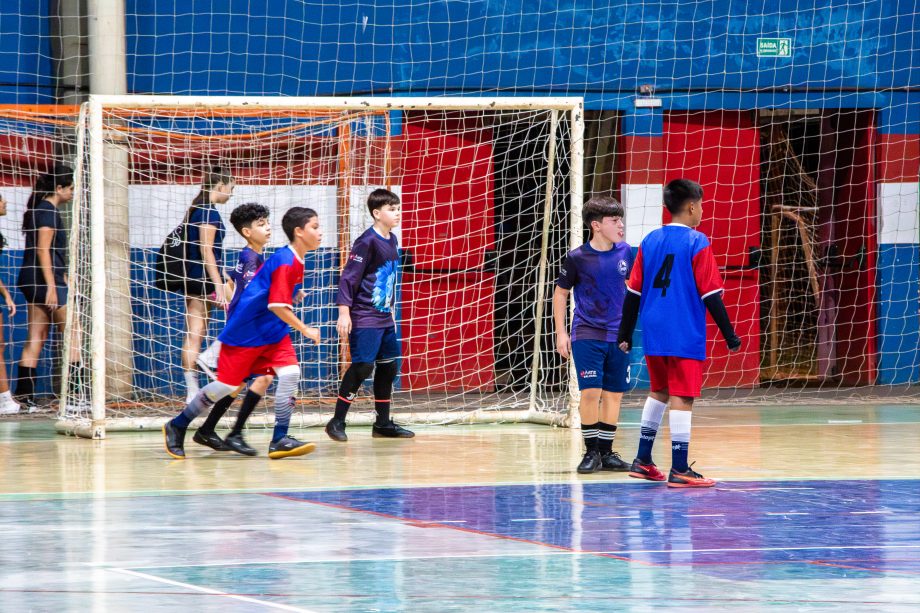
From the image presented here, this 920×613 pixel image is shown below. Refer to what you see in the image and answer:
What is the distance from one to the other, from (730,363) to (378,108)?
18.2 ft

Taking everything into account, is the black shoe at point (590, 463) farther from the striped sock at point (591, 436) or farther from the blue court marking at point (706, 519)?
the blue court marking at point (706, 519)

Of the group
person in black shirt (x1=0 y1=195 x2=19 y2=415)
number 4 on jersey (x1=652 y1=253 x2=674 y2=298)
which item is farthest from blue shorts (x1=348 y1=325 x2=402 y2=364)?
person in black shirt (x1=0 y1=195 x2=19 y2=415)

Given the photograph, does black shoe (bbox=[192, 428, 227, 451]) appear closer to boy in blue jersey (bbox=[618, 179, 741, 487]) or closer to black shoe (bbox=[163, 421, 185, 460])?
black shoe (bbox=[163, 421, 185, 460])

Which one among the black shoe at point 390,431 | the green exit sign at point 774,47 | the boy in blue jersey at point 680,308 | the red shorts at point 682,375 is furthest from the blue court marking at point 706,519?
the green exit sign at point 774,47

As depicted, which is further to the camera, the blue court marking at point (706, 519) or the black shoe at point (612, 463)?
the black shoe at point (612, 463)

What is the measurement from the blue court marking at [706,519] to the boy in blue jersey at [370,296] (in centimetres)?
264

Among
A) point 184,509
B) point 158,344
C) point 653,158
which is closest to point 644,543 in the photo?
point 184,509

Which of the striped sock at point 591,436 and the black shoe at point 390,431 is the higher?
the striped sock at point 591,436

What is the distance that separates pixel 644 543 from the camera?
19.7 feet

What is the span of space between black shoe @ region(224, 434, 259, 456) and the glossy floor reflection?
10cm

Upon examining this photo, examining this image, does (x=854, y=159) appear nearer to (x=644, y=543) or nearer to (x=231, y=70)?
(x=231, y=70)

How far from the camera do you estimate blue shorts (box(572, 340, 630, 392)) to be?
8.68 metres

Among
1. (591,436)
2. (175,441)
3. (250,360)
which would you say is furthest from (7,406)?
(591,436)

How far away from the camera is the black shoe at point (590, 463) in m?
8.52
